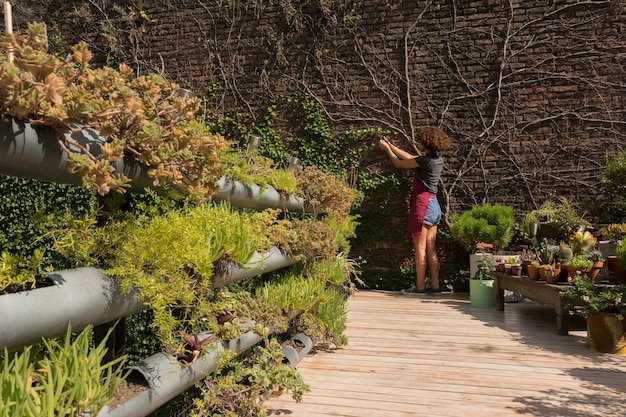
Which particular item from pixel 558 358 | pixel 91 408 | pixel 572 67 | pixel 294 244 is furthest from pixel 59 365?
pixel 572 67

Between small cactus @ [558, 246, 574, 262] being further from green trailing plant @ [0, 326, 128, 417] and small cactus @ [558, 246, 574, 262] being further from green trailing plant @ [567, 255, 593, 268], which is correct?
green trailing plant @ [0, 326, 128, 417]

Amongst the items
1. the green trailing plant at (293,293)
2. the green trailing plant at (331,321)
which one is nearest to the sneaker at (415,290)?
the green trailing plant at (331,321)

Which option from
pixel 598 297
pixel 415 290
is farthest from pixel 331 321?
pixel 415 290

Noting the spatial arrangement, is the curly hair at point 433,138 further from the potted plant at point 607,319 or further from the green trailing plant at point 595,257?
the potted plant at point 607,319

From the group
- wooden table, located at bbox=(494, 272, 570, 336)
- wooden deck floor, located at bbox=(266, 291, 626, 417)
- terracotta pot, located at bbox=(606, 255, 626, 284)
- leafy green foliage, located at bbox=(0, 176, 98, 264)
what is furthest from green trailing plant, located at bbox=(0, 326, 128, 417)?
terracotta pot, located at bbox=(606, 255, 626, 284)

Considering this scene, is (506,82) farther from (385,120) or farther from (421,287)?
(421,287)

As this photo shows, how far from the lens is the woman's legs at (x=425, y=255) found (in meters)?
6.15

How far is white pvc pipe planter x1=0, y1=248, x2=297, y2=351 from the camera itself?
1.03 m

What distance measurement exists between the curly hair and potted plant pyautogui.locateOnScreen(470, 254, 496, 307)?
55.3 inches

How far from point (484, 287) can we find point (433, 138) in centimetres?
174

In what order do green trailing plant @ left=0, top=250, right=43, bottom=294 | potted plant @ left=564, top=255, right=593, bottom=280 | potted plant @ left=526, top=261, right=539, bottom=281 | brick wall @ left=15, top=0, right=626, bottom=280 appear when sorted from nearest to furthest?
green trailing plant @ left=0, top=250, right=43, bottom=294 < potted plant @ left=564, top=255, right=593, bottom=280 < potted plant @ left=526, top=261, right=539, bottom=281 < brick wall @ left=15, top=0, right=626, bottom=280

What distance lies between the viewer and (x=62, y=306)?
116 centimetres

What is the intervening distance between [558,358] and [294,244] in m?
1.73

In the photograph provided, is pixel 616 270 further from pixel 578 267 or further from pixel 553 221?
pixel 553 221
